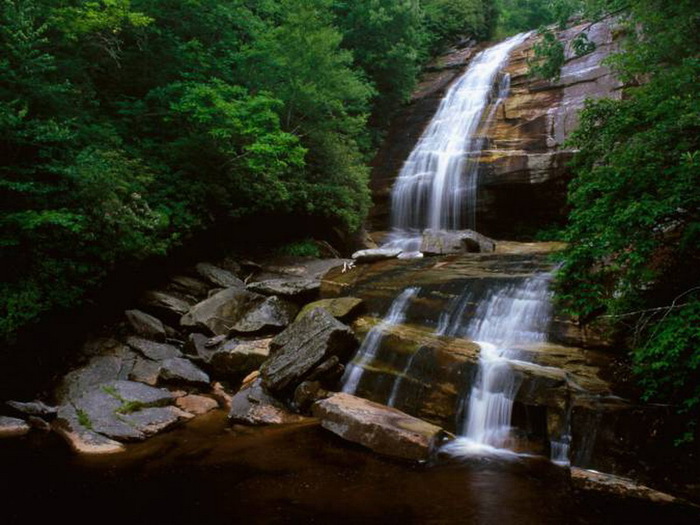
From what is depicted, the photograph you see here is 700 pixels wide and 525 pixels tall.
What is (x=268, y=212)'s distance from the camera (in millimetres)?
13266

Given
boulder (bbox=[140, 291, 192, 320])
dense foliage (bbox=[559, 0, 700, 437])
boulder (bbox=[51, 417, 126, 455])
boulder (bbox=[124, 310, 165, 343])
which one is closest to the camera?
dense foliage (bbox=[559, 0, 700, 437])

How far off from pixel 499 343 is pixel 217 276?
7.26 m

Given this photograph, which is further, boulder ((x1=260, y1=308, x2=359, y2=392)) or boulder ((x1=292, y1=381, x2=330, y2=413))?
boulder ((x1=260, y1=308, x2=359, y2=392))

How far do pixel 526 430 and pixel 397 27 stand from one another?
20.4m

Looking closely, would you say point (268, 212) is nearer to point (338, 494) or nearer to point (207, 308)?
point (207, 308)

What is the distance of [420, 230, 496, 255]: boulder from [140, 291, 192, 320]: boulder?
6.86m

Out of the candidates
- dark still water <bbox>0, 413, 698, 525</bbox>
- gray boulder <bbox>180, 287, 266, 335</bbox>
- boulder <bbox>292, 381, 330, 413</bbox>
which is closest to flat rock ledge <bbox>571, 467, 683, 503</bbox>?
dark still water <bbox>0, 413, 698, 525</bbox>

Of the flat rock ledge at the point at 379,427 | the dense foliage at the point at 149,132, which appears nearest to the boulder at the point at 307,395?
the flat rock ledge at the point at 379,427

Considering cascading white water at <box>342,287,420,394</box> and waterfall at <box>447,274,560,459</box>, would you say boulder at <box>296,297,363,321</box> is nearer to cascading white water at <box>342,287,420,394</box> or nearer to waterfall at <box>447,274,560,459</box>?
cascading white water at <box>342,287,420,394</box>

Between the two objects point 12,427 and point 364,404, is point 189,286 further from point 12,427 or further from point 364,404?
point 364,404

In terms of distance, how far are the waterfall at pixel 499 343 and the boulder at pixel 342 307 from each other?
2.05 metres

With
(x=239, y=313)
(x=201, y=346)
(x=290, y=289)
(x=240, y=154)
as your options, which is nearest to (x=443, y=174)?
(x=240, y=154)

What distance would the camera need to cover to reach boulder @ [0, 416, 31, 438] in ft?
20.7

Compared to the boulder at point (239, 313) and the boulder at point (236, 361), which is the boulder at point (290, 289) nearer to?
the boulder at point (239, 313)
